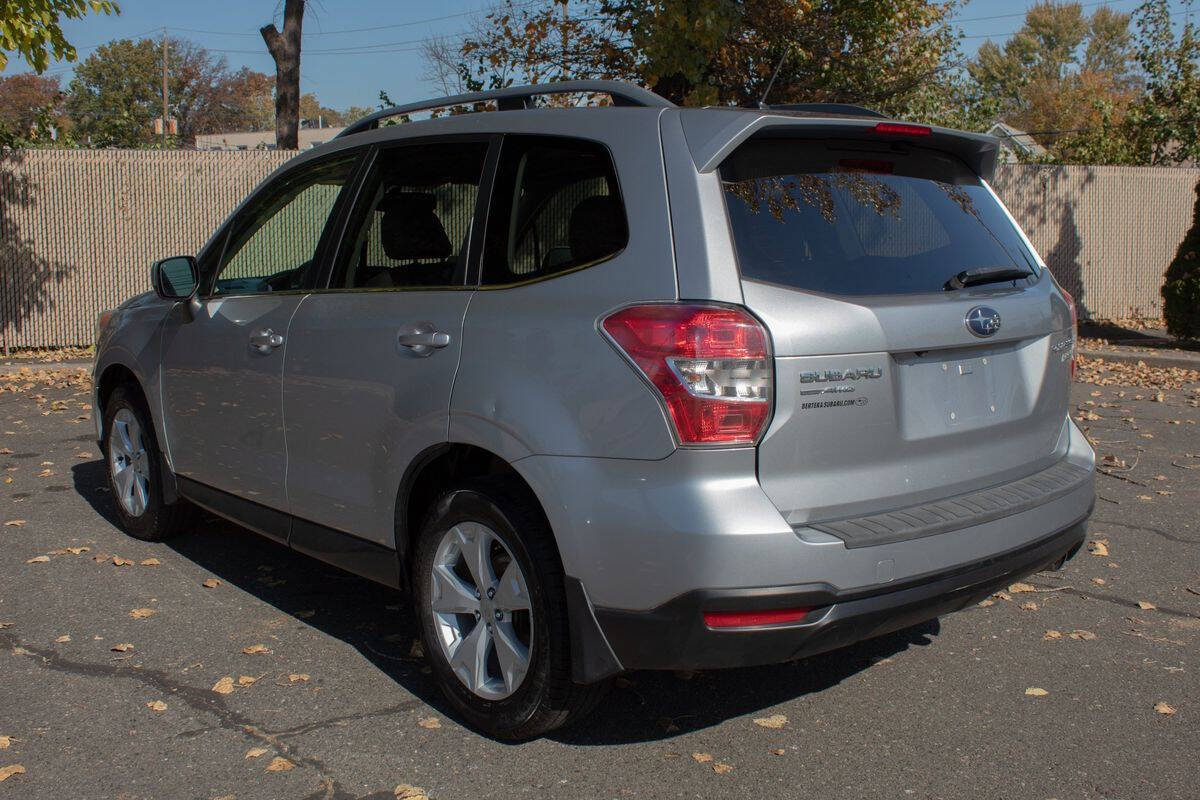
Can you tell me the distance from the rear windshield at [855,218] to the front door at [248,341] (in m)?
1.89

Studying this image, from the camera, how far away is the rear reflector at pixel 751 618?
317 cm

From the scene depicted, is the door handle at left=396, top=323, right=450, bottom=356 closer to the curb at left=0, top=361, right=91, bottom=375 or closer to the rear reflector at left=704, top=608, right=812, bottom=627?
the rear reflector at left=704, top=608, right=812, bottom=627

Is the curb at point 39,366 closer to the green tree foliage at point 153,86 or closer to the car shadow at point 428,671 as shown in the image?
the car shadow at point 428,671

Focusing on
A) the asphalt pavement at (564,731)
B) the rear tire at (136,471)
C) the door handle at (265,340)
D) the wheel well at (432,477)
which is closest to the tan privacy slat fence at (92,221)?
the rear tire at (136,471)

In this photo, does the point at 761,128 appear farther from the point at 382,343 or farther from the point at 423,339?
the point at 382,343

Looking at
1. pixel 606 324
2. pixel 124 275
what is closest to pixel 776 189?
pixel 606 324

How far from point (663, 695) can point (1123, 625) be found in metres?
2.02

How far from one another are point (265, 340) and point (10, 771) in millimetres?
1821

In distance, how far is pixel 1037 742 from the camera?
379 cm

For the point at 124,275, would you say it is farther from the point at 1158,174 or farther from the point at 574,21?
the point at 1158,174

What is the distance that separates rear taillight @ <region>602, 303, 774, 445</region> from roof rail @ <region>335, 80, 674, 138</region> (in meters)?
0.74

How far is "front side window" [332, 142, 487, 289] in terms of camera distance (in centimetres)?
407

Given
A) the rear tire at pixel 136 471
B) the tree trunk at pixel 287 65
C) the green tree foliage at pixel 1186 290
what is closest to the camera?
the rear tire at pixel 136 471

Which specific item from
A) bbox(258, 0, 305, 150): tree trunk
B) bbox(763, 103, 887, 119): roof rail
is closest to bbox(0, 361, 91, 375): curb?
bbox(258, 0, 305, 150): tree trunk
